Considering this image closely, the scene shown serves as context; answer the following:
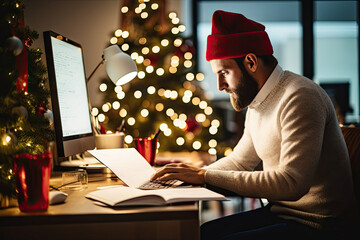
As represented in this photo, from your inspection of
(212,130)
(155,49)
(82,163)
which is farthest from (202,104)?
(82,163)

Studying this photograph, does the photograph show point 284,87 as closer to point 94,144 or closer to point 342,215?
point 342,215

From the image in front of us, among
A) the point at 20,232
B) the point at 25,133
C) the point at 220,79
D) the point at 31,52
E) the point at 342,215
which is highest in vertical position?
the point at 31,52

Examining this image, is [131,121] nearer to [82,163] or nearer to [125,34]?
[125,34]

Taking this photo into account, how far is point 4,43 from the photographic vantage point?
0.96 metres

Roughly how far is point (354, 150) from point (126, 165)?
30.5 inches

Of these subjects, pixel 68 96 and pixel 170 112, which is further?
pixel 170 112

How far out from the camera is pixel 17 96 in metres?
0.99

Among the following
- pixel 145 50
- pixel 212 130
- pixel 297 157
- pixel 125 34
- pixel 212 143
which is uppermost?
pixel 125 34

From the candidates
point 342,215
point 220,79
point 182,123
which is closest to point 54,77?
point 220,79

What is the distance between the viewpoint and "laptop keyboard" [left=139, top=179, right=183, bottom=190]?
3.70 feet

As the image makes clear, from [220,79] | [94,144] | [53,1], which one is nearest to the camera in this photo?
[220,79]

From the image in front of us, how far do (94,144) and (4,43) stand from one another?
70 centimetres

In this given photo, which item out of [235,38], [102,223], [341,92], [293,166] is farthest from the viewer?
[341,92]

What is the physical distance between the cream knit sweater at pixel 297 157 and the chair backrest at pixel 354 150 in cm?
4
